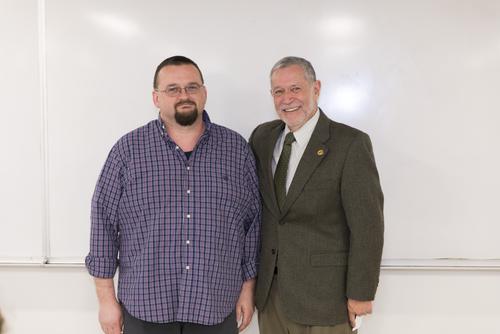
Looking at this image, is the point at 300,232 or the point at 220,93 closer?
the point at 300,232

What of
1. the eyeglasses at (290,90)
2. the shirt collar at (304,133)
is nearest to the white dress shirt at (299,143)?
the shirt collar at (304,133)

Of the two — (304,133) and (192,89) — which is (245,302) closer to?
(304,133)

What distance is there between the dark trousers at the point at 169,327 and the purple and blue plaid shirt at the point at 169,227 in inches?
1.8

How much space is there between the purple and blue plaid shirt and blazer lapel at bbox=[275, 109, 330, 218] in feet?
0.67

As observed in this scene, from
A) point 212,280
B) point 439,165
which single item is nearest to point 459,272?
point 439,165

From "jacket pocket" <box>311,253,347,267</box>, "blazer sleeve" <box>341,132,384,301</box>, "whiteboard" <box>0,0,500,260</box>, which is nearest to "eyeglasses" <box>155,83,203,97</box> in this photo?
"whiteboard" <box>0,0,500,260</box>

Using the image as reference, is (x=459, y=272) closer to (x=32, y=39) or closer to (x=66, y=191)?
(x=66, y=191)

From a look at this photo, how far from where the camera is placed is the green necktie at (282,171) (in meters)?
1.66

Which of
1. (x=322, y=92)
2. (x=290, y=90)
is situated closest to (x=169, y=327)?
(x=290, y=90)

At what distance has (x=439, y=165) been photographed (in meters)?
1.99

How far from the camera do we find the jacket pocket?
1.61 metres

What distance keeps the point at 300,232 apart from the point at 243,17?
105cm

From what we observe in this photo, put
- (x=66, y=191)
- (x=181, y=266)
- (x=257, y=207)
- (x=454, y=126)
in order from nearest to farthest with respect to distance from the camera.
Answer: (x=181, y=266) < (x=257, y=207) < (x=454, y=126) < (x=66, y=191)

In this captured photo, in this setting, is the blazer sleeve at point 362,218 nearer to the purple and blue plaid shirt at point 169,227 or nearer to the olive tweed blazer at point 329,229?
the olive tweed blazer at point 329,229
